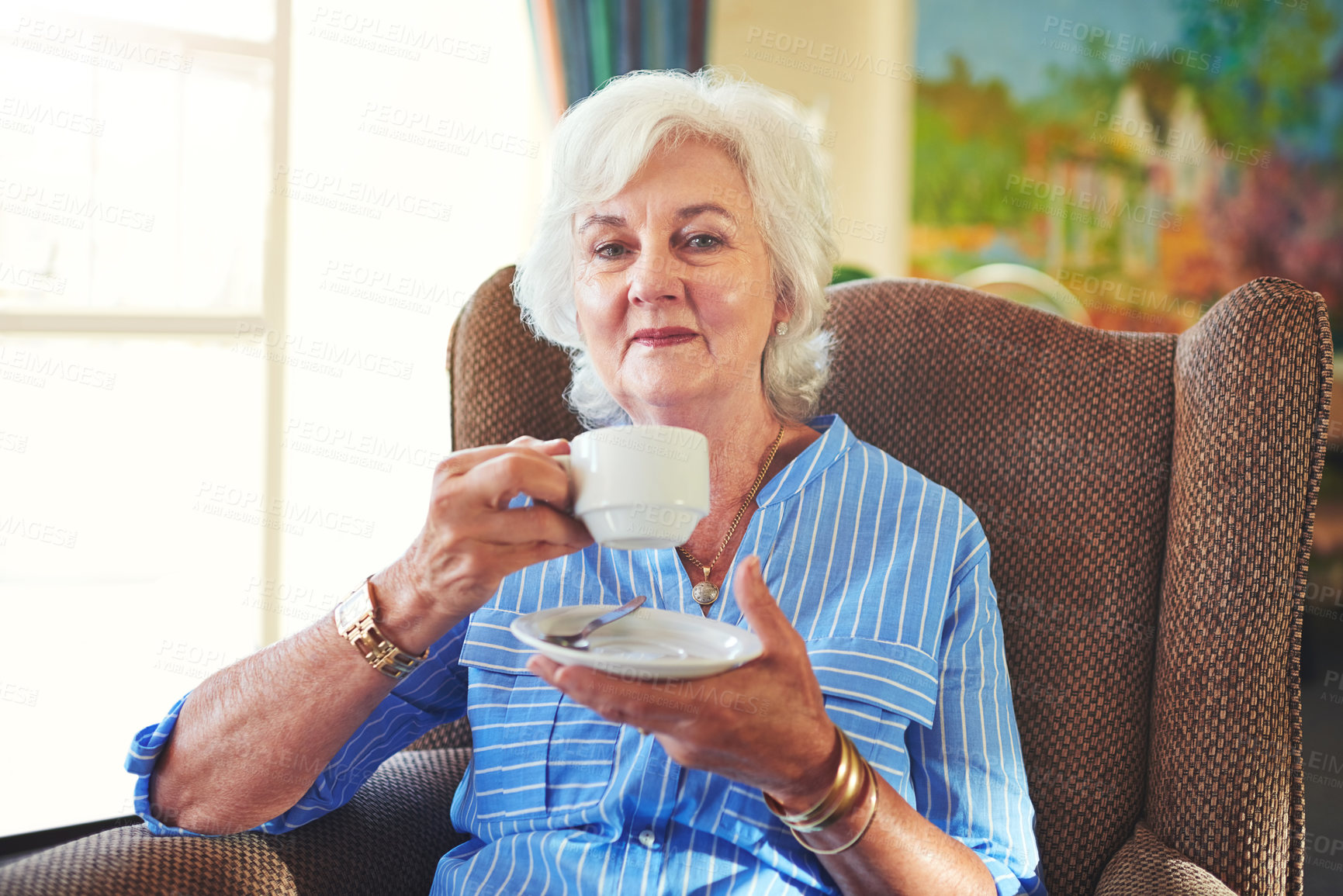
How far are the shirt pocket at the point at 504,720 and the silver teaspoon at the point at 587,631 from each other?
0.86ft

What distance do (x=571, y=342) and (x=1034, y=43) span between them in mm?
3181

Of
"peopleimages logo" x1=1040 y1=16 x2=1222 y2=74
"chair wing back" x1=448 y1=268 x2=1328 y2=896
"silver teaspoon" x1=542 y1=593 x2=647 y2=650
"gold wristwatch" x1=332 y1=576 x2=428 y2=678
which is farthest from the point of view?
"peopleimages logo" x1=1040 y1=16 x2=1222 y2=74

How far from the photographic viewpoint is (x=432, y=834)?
132 centimetres

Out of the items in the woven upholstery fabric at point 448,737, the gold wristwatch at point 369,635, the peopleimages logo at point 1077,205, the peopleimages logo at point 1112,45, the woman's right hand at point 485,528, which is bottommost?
the woven upholstery fabric at point 448,737

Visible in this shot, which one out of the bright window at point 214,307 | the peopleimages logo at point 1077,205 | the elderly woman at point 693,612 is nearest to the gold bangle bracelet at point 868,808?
the elderly woman at point 693,612

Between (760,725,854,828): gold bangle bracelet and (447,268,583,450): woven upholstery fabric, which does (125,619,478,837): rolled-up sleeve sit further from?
(760,725,854,828): gold bangle bracelet

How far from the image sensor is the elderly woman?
0.95 metres

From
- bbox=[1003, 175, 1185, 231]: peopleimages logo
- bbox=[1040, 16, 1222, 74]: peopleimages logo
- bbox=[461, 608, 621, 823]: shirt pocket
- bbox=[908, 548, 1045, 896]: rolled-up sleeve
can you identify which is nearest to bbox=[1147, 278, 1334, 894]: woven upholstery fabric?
bbox=[908, 548, 1045, 896]: rolled-up sleeve

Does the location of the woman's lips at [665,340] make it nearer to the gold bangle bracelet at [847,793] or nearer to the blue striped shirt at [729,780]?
→ the blue striped shirt at [729,780]

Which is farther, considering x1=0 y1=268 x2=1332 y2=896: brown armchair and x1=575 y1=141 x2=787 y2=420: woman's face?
x1=575 y1=141 x2=787 y2=420: woman's face

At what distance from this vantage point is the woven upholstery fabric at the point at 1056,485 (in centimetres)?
128

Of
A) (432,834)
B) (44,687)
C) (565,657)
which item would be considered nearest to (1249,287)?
(565,657)

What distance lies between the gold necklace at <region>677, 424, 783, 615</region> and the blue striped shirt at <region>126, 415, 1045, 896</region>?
1cm

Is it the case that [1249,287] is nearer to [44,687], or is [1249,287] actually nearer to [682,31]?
[682,31]
